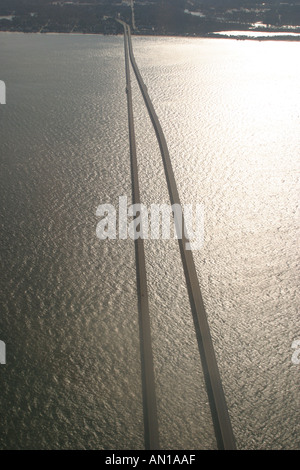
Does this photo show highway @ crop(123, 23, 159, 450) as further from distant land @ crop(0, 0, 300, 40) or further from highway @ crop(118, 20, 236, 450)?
distant land @ crop(0, 0, 300, 40)

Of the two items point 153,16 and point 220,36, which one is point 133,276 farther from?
point 153,16

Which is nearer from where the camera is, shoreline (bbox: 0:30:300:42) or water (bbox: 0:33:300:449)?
water (bbox: 0:33:300:449)

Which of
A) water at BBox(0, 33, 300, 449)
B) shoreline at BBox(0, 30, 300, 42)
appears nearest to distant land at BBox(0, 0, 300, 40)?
shoreline at BBox(0, 30, 300, 42)

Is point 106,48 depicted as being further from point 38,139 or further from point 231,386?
point 231,386

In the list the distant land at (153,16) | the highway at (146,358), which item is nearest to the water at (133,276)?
the highway at (146,358)

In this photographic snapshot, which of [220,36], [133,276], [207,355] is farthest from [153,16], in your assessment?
[207,355]

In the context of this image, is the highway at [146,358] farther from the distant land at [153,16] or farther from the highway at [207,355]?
the distant land at [153,16]

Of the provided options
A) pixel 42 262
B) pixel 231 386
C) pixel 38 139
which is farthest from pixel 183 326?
pixel 38 139

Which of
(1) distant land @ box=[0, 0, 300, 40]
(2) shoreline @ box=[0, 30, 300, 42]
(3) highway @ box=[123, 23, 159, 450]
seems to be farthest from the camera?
(1) distant land @ box=[0, 0, 300, 40]
